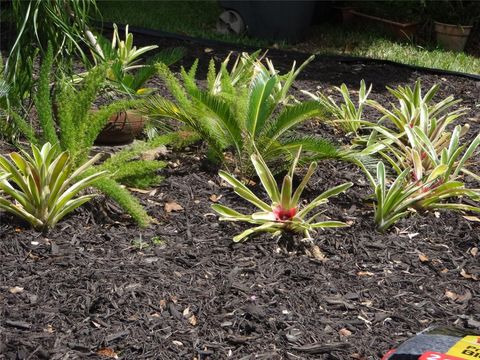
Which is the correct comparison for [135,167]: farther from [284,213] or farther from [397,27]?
[397,27]

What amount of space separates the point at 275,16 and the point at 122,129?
414cm

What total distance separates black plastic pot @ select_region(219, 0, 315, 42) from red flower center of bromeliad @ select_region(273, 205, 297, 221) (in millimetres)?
5043

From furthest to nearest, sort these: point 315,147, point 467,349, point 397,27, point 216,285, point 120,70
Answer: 1. point 397,27
2. point 120,70
3. point 315,147
4. point 216,285
5. point 467,349

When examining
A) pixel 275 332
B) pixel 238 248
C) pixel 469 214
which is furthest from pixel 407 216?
pixel 275 332

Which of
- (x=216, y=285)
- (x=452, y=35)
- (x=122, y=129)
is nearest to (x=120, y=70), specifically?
(x=122, y=129)

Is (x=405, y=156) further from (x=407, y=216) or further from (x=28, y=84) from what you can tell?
(x=28, y=84)

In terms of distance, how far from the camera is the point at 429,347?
7.44 feet

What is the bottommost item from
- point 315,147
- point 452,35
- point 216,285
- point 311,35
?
point 216,285

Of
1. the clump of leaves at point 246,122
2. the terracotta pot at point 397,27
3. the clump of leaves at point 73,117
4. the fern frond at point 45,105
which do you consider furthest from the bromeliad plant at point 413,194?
the terracotta pot at point 397,27

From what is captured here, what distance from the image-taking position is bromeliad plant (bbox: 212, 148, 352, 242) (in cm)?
355

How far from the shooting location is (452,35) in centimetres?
827

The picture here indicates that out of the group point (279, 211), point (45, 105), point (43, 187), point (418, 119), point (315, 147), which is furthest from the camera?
point (418, 119)

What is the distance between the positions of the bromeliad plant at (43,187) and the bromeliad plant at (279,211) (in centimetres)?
67

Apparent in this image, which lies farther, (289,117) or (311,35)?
(311,35)
